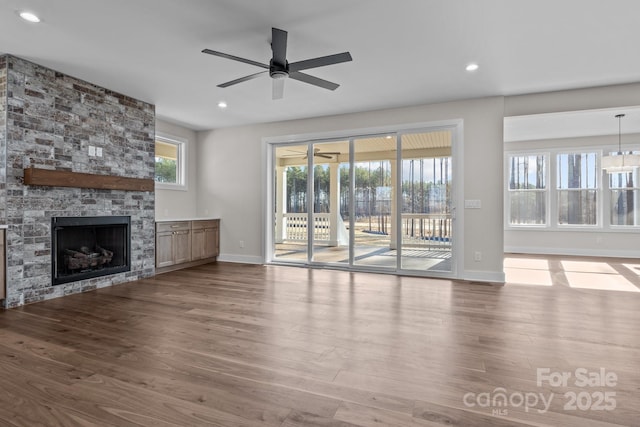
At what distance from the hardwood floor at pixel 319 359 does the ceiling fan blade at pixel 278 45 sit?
2.42 m

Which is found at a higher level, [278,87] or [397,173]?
[278,87]

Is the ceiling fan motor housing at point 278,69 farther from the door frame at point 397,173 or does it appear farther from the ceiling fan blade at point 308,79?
the door frame at point 397,173

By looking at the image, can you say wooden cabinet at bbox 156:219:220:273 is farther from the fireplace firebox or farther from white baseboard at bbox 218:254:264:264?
the fireplace firebox

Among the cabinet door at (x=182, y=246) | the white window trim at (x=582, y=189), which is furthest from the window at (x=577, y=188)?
the cabinet door at (x=182, y=246)

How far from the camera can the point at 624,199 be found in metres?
7.48

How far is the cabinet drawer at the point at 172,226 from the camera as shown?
18.2 ft

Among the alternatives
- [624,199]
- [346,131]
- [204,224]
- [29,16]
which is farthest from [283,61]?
[624,199]

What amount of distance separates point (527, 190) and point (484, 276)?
442 centimetres

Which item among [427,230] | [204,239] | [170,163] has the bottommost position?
[204,239]

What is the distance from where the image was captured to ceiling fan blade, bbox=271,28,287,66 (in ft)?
9.49

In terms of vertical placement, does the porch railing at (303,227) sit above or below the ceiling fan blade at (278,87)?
below

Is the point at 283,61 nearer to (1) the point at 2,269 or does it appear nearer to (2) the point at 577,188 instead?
(1) the point at 2,269

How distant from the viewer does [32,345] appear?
259 cm

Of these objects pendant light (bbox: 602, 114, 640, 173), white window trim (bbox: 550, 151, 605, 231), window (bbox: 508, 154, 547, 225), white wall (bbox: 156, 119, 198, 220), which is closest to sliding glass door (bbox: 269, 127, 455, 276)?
white wall (bbox: 156, 119, 198, 220)
